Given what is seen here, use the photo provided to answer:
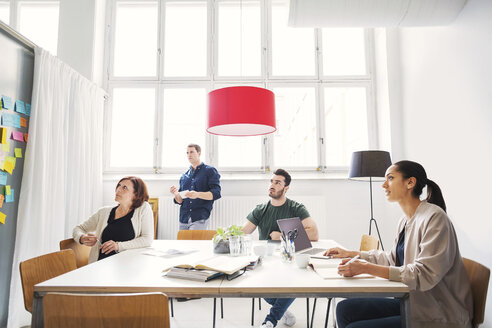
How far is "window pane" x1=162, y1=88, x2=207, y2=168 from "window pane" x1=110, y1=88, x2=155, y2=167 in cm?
21

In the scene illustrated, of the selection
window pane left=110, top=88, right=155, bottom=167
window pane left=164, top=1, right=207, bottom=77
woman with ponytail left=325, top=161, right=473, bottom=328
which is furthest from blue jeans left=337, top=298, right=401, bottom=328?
window pane left=164, top=1, right=207, bottom=77

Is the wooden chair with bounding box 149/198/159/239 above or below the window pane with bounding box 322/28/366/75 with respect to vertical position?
below

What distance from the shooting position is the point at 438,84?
2898mm

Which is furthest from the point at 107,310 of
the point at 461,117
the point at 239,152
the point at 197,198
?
the point at 239,152

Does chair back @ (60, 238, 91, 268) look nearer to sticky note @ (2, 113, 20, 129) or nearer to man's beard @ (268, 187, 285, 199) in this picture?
sticky note @ (2, 113, 20, 129)

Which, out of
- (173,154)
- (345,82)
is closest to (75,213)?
(173,154)

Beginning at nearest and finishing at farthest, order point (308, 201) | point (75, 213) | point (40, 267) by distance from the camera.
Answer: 1. point (40, 267)
2. point (75, 213)
3. point (308, 201)

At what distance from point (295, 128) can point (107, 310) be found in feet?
11.8

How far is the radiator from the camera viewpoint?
3.84 meters

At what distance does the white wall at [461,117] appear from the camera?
2.27 m

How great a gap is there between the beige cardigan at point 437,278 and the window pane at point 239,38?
133 inches

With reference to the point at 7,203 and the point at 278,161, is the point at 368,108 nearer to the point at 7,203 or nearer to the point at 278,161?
the point at 278,161

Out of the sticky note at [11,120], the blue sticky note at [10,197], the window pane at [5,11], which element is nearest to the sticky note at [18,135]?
the sticky note at [11,120]

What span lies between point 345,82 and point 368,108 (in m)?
0.48
